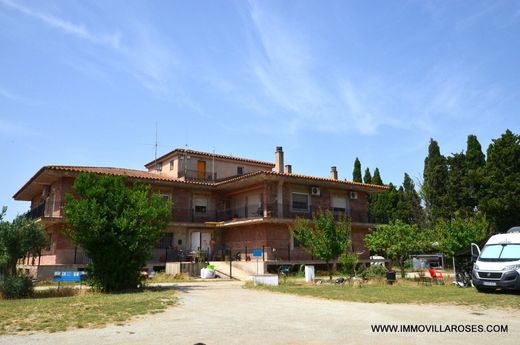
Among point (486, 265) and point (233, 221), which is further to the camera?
point (233, 221)

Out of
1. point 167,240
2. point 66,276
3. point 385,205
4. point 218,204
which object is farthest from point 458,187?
point 66,276

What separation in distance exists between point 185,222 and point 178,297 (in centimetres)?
1630

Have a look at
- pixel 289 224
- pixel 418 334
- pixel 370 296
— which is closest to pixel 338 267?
pixel 289 224

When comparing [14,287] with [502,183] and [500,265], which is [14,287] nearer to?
[500,265]

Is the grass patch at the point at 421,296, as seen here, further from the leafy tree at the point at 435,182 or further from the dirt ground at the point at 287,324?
the leafy tree at the point at 435,182

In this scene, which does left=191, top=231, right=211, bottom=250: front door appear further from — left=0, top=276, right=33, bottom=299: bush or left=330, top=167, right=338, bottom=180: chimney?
left=0, top=276, right=33, bottom=299: bush

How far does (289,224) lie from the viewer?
29547mm

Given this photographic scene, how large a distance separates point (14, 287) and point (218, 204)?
19.3 metres

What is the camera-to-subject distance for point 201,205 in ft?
107

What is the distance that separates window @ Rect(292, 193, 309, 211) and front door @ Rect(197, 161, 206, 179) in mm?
7742

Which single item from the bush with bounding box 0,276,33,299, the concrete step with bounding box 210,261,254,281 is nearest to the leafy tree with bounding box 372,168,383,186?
the concrete step with bounding box 210,261,254,281

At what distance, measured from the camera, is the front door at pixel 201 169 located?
3466 cm

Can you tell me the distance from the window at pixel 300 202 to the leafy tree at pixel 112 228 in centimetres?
1424

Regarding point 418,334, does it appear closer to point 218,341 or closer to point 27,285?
point 218,341
